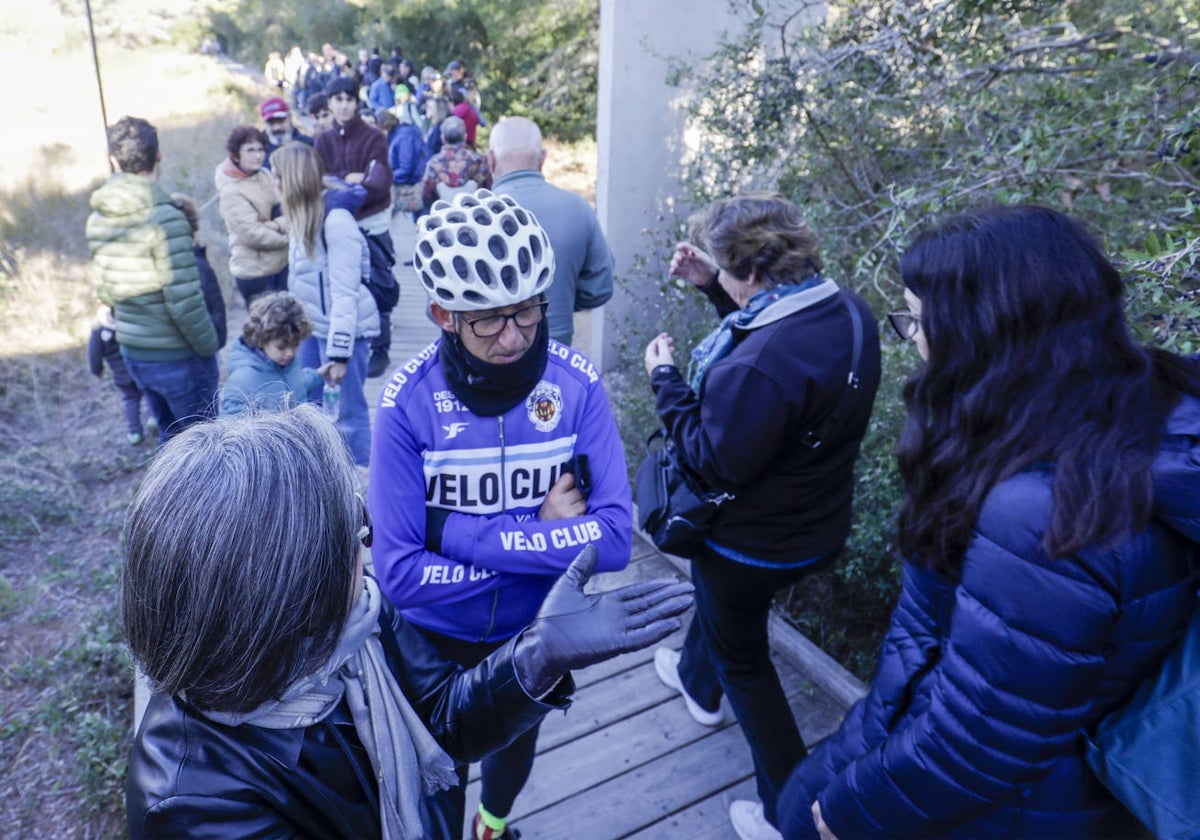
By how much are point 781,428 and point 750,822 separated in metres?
1.45

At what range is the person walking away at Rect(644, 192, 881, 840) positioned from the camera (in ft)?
6.89

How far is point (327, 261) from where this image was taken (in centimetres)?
439

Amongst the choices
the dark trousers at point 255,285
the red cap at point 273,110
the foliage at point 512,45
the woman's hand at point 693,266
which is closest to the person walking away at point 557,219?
the woman's hand at point 693,266

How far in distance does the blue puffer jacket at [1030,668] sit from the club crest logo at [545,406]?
1.02 metres

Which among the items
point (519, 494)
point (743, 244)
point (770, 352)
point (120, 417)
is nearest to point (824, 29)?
point (743, 244)

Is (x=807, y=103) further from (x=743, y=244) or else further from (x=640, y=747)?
(x=640, y=747)

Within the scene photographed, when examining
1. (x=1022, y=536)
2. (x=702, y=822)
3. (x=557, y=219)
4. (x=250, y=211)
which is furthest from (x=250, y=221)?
(x=1022, y=536)

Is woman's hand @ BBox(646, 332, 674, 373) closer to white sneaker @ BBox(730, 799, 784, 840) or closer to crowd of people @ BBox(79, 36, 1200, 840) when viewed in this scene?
crowd of people @ BBox(79, 36, 1200, 840)

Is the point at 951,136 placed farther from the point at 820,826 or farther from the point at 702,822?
the point at 820,826

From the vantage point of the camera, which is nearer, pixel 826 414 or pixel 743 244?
pixel 826 414

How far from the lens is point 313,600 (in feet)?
3.88

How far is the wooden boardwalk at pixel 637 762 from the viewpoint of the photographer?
104 inches

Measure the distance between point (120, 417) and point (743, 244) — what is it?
21.1 feet

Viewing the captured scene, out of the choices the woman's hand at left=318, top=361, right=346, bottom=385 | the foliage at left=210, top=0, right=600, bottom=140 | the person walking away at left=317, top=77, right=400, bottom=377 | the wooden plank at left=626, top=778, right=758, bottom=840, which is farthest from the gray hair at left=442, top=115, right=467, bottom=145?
the foliage at left=210, top=0, right=600, bottom=140
